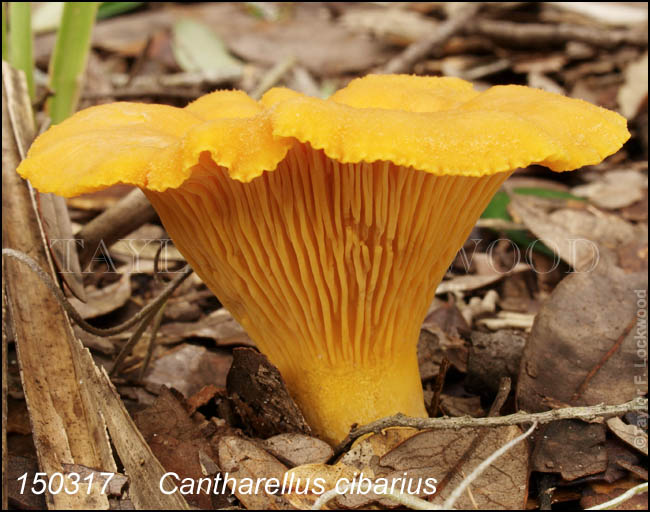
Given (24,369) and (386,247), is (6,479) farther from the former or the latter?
(386,247)

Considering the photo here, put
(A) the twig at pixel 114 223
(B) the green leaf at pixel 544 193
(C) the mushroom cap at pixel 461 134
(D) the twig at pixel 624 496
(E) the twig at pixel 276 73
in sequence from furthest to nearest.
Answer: (E) the twig at pixel 276 73, (B) the green leaf at pixel 544 193, (A) the twig at pixel 114 223, (D) the twig at pixel 624 496, (C) the mushroom cap at pixel 461 134

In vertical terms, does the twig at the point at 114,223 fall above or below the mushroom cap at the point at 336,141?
below

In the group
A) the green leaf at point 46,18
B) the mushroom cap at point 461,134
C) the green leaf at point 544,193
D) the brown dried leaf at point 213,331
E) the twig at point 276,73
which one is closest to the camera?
the mushroom cap at point 461,134

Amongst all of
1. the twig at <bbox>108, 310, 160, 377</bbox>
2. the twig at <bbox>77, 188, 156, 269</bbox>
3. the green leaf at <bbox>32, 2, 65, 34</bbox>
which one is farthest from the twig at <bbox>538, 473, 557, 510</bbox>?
the green leaf at <bbox>32, 2, 65, 34</bbox>

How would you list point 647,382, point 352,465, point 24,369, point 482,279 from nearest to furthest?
point 352,465 → point 24,369 → point 647,382 → point 482,279

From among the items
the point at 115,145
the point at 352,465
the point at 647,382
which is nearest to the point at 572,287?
the point at 647,382

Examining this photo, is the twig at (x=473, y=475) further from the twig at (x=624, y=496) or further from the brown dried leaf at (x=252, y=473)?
the brown dried leaf at (x=252, y=473)

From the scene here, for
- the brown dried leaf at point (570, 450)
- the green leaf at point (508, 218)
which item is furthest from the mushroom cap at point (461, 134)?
the green leaf at point (508, 218)

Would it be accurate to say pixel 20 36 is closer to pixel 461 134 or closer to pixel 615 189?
pixel 461 134
